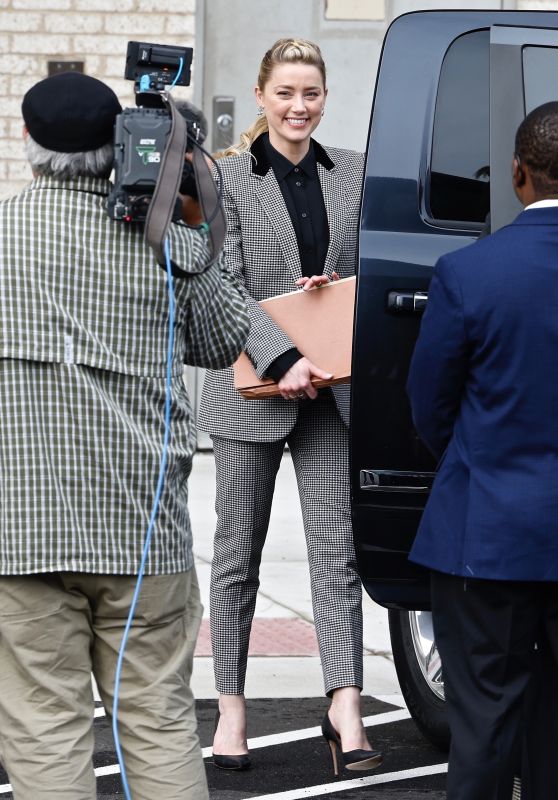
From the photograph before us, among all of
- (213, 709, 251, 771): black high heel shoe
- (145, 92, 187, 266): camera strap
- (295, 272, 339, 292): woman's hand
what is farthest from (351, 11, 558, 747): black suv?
(145, 92, 187, 266): camera strap

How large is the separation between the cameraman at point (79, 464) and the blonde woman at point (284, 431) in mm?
1334

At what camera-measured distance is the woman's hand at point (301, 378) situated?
409 cm

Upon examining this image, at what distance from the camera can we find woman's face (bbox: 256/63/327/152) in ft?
14.2

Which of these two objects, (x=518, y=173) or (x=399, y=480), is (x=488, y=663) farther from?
(x=518, y=173)

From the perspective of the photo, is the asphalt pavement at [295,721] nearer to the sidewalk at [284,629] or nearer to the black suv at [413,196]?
the sidewalk at [284,629]

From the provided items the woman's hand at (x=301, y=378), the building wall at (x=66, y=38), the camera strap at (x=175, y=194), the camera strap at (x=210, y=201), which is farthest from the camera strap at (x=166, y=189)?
the building wall at (x=66, y=38)

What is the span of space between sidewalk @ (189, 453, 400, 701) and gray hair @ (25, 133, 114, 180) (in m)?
2.62

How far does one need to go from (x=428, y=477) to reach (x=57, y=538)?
1.25 metres

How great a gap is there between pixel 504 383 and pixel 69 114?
0.96 metres

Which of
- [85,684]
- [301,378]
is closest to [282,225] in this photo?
[301,378]

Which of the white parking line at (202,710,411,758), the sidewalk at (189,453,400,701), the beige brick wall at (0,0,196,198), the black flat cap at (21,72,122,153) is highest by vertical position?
the beige brick wall at (0,0,196,198)

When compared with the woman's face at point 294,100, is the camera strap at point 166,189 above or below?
below

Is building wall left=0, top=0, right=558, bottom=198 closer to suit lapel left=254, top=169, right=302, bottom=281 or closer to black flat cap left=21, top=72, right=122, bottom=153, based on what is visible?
suit lapel left=254, top=169, right=302, bottom=281

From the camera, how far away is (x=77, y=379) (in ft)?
9.31
